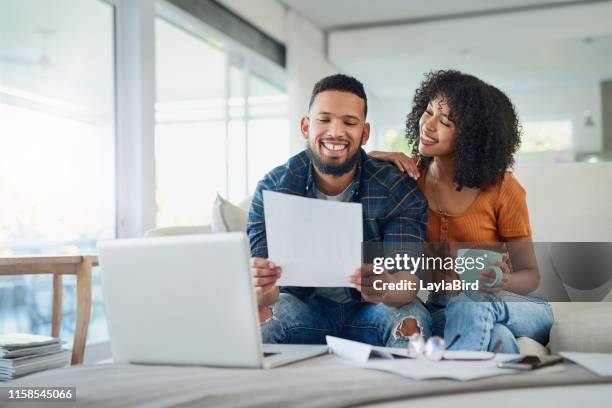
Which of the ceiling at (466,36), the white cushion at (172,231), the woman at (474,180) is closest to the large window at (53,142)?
the white cushion at (172,231)

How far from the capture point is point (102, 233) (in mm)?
4121

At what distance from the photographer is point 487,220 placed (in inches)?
73.5

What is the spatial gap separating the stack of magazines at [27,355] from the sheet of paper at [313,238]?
138 centimetres

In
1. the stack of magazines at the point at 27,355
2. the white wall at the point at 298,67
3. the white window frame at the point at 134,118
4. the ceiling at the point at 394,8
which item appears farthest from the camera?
the white wall at the point at 298,67

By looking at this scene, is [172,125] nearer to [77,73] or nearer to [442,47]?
[77,73]

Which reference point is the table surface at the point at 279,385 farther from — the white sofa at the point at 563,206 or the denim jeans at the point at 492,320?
the white sofa at the point at 563,206

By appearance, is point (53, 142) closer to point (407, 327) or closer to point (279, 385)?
point (407, 327)

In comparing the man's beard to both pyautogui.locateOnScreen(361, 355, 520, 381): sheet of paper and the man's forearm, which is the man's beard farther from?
pyautogui.locateOnScreen(361, 355, 520, 381): sheet of paper

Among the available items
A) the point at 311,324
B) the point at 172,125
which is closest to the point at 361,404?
the point at 311,324

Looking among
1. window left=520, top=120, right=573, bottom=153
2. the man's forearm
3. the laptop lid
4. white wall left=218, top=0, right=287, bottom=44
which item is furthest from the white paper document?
window left=520, top=120, right=573, bottom=153

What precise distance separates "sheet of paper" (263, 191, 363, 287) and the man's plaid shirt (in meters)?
0.35

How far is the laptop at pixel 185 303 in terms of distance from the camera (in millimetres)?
1139

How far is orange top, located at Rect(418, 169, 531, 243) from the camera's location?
185cm

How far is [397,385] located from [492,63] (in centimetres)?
720
